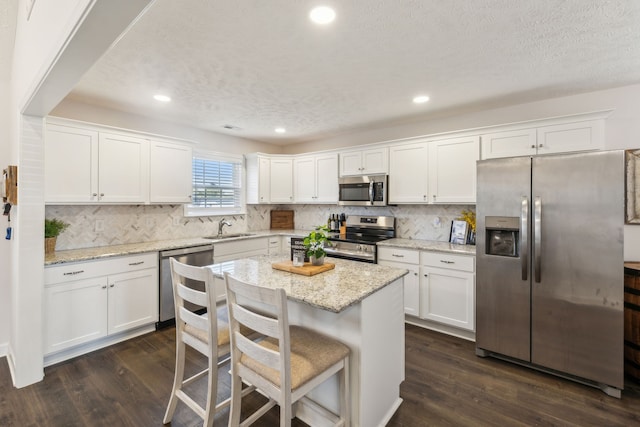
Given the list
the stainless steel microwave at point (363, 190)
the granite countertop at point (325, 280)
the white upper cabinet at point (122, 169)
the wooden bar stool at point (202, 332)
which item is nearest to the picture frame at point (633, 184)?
the stainless steel microwave at point (363, 190)

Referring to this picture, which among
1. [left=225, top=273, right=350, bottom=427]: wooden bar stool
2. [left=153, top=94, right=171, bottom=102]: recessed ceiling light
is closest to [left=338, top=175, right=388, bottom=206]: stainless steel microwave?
[left=153, top=94, right=171, bottom=102]: recessed ceiling light

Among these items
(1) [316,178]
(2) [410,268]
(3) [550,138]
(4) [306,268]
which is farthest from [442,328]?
(1) [316,178]

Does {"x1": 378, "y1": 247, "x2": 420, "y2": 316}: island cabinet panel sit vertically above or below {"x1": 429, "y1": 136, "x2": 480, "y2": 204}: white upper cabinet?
below

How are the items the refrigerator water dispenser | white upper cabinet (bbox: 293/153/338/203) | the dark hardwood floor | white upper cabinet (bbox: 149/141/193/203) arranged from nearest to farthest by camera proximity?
1. the dark hardwood floor
2. the refrigerator water dispenser
3. white upper cabinet (bbox: 149/141/193/203)
4. white upper cabinet (bbox: 293/153/338/203)

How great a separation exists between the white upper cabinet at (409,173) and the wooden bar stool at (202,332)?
2.75m

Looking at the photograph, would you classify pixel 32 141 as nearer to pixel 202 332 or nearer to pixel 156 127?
pixel 156 127

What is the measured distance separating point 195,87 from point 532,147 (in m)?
3.34

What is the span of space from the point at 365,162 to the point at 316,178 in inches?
36.1

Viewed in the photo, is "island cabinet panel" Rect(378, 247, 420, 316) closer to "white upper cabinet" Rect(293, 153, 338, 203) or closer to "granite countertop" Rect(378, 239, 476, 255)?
"granite countertop" Rect(378, 239, 476, 255)

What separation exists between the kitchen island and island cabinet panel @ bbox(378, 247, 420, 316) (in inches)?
53.9

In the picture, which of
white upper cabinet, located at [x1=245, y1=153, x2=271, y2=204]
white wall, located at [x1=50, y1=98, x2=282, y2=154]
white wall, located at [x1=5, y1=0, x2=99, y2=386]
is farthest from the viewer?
white upper cabinet, located at [x1=245, y1=153, x2=271, y2=204]

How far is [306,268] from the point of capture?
2.18 meters

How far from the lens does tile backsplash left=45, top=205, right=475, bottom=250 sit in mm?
3295

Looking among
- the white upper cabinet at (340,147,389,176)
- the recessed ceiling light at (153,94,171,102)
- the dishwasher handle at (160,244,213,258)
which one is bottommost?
the dishwasher handle at (160,244,213,258)
